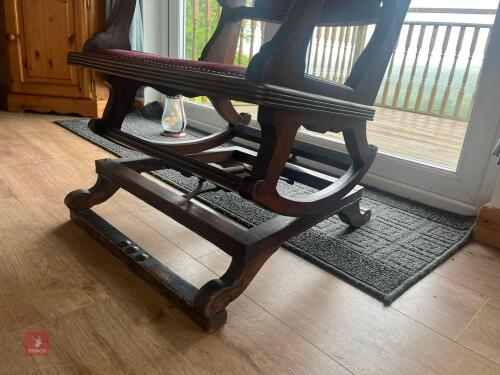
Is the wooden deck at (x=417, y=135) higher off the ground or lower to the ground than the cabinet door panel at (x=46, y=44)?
lower

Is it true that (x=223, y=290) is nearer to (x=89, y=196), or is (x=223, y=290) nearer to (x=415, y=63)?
(x=89, y=196)

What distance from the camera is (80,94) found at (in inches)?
87.4

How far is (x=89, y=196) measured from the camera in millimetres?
938

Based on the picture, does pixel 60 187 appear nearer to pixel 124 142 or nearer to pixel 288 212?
pixel 124 142

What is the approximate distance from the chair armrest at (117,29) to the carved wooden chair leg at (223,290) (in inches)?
24.4

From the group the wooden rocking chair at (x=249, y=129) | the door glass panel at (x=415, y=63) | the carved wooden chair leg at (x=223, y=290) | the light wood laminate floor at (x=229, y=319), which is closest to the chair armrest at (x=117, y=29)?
the wooden rocking chair at (x=249, y=129)

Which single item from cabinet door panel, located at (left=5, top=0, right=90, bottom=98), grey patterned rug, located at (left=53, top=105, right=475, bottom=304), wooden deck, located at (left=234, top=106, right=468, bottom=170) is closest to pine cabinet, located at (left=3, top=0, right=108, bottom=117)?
cabinet door panel, located at (left=5, top=0, right=90, bottom=98)

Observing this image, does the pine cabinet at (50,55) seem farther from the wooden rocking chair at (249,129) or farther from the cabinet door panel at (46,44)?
the wooden rocking chair at (249,129)

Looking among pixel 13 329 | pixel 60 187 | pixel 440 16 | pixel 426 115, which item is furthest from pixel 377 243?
pixel 426 115

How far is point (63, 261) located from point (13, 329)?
0.66ft

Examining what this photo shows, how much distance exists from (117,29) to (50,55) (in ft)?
4.94

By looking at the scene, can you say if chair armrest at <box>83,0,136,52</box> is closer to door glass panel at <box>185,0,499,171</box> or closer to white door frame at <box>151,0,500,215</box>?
white door frame at <box>151,0,500,215</box>

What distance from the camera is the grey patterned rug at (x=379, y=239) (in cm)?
82

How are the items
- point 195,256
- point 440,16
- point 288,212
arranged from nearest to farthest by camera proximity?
1. point 288,212
2. point 195,256
3. point 440,16
